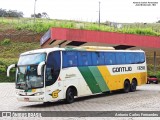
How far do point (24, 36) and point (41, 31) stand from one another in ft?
9.93

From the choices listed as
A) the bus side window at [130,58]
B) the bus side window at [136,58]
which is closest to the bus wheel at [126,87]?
the bus side window at [130,58]

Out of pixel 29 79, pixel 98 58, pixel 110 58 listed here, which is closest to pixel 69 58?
pixel 29 79

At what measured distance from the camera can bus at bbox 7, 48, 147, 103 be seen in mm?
17297

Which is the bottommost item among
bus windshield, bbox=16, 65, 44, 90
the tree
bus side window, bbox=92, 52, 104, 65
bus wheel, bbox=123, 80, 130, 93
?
bus wheel, bbox=123, 80, 130, 93

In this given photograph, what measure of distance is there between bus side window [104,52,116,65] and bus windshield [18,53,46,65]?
5353mm

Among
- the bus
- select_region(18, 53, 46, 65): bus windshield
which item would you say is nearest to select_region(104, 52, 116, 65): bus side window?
the bus

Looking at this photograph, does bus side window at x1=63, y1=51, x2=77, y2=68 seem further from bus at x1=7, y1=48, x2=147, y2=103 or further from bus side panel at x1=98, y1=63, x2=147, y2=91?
bus side panel at x1=98, y1=63, x2=147, y2=91

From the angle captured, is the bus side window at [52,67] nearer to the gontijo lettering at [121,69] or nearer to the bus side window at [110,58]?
the bus side window at [110,58]

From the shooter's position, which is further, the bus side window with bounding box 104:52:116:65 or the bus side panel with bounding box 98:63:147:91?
the bus side window with bounding box 104:52:116:65

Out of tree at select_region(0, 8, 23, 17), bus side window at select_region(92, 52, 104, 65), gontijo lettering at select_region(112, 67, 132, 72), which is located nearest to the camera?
bus side window at select_region(92, 52, 104, 65)

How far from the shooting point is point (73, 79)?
752 inches

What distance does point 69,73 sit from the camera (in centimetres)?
1883

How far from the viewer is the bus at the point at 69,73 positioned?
17.3 m

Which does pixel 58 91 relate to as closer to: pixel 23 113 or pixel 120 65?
pixel 23 113
